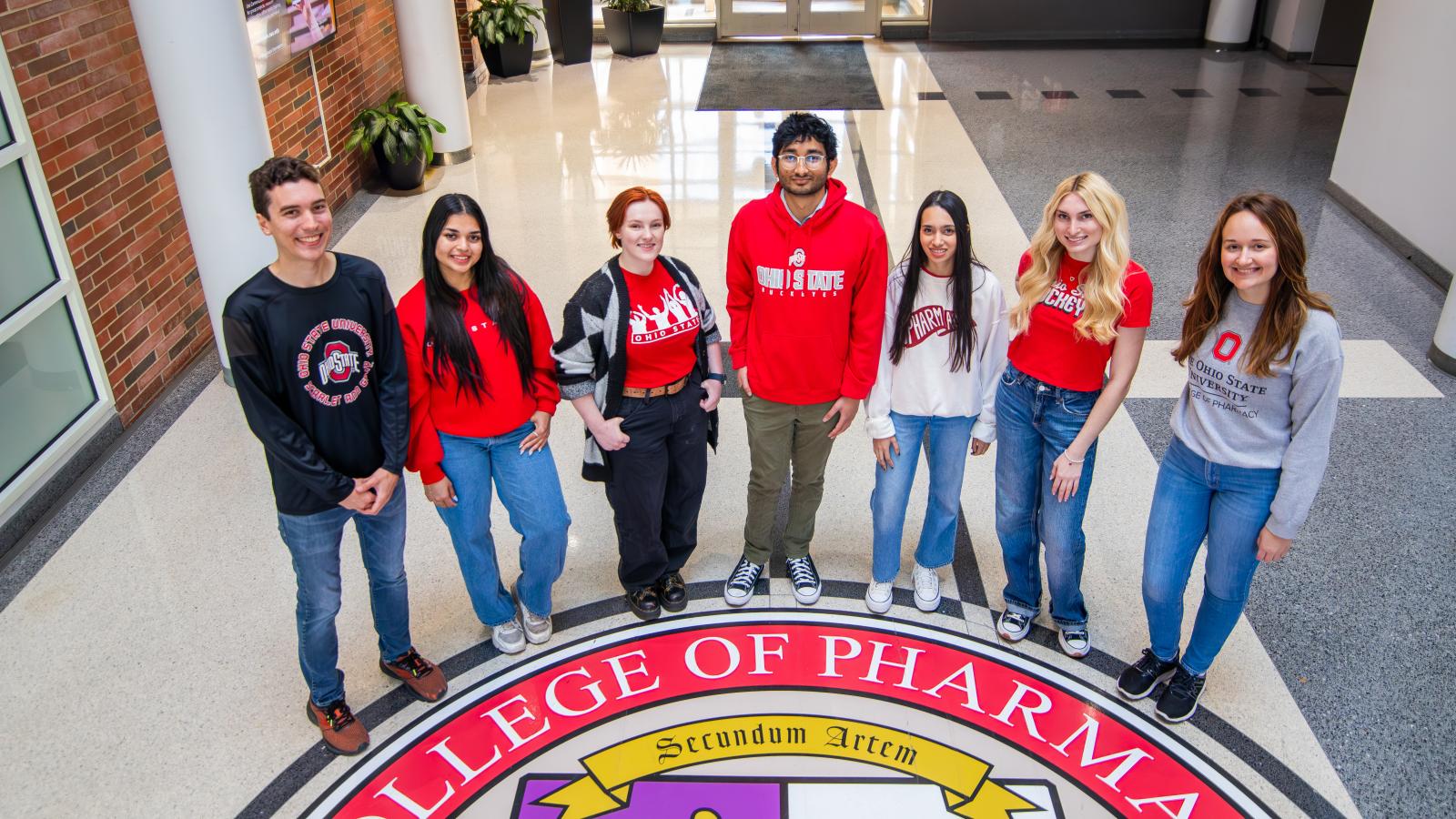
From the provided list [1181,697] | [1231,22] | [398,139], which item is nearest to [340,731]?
[1181,697]

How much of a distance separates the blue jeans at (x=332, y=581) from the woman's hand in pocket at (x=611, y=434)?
547mm

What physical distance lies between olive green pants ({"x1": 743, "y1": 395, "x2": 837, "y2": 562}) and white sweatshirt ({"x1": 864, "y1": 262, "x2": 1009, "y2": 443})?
0.21 metres

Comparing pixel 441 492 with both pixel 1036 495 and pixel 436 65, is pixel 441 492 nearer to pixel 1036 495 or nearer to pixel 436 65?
pixel 1036 495

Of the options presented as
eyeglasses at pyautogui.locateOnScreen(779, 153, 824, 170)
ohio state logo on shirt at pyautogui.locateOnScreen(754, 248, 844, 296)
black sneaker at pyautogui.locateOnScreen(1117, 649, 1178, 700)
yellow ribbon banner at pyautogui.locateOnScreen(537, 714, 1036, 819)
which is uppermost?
eyeglasses at pyautogui.locateOnScreen(779, 153, 824, 170)

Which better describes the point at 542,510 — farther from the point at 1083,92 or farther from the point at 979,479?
the point at 1083,92

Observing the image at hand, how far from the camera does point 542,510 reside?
2.93m

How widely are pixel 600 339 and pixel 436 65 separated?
5.35 meters

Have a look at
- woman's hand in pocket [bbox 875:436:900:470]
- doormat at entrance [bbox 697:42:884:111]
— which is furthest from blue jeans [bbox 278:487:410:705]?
doormat at entrance [bbox 697:42:884:111]

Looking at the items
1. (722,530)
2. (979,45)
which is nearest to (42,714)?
(722,530)

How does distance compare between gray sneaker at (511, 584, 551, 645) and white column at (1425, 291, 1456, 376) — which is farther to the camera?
white column at (1425, 291, 1456, 376)

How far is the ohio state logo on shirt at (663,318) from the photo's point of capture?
2.82 m

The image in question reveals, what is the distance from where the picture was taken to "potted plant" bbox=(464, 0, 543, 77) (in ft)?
32.8

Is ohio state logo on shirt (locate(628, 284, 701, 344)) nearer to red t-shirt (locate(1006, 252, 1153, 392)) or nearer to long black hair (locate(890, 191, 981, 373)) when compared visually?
Answer: long black hair (locate(890, 191, 981, 373))

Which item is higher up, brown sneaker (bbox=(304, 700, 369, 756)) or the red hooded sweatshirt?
the red hooded sweatshirt
